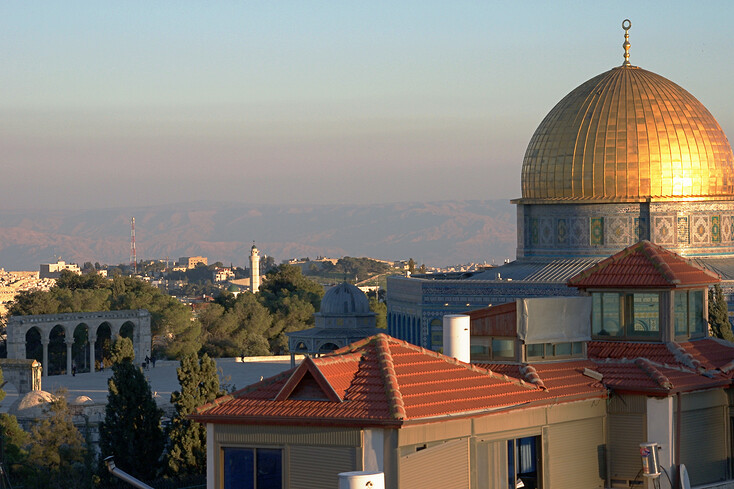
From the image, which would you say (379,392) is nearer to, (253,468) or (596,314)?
(253,468)

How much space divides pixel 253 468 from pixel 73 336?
54624 mm

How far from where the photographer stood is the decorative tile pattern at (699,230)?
139ft

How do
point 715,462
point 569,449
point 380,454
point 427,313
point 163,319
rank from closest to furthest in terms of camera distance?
point 380,454, point 569,449, point 715,462, point 427,313, point 163,319

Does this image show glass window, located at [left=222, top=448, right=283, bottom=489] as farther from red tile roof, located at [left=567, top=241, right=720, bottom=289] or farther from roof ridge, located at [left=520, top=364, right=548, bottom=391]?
red tile roof, located at [left=567, top=241, right=720, bottom=289]

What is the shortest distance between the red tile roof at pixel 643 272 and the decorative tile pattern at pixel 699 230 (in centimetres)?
2565

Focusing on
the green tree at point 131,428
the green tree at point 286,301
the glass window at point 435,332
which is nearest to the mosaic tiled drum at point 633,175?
the glass window at point 435,332

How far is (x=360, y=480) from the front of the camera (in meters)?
11.6

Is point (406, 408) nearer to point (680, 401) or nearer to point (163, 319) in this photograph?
point (680, 401)

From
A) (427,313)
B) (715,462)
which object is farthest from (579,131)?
(715,462)

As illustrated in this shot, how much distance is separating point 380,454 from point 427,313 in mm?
29703

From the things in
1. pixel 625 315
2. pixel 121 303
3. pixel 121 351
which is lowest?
pixel 121 303

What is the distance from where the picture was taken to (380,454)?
1259 cm

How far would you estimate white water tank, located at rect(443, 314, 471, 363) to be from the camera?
1546 centimetres

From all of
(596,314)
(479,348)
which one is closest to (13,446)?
(479,348)
